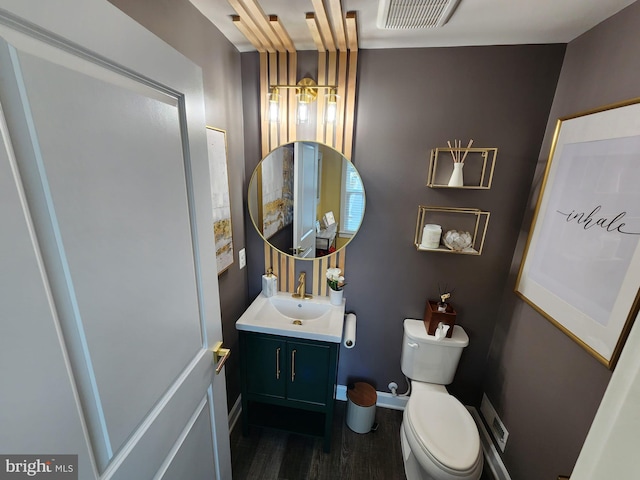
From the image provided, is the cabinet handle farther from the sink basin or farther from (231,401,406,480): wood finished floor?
(231,401,406,480): wood finished floor

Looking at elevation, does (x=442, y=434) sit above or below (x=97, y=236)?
below

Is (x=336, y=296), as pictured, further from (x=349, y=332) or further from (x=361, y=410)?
(x=361, y=410)

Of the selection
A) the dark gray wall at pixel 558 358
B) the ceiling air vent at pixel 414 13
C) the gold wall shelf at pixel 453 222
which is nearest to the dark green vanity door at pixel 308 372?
the gold wall shelf at pixel 453 222

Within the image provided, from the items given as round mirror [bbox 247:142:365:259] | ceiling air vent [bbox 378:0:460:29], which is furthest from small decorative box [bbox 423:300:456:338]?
ceiling air vent [bbox 378:0:460:29]

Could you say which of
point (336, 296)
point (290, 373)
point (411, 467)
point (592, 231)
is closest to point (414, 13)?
point (592, 231)

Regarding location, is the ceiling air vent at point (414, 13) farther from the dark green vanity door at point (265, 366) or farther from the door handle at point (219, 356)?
the dark green vanity door at point (265, 366)

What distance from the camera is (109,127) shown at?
573 mm

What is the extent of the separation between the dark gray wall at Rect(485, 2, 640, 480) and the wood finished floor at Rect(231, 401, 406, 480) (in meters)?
0.68

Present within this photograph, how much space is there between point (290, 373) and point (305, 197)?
109 centimetres

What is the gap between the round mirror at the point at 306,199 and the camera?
1642mm

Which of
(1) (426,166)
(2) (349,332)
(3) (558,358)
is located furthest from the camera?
(2) (349,332)

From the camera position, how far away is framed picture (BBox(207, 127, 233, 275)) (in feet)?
4.37

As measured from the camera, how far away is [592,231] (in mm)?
1076

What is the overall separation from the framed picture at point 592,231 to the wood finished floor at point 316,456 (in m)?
1.27
